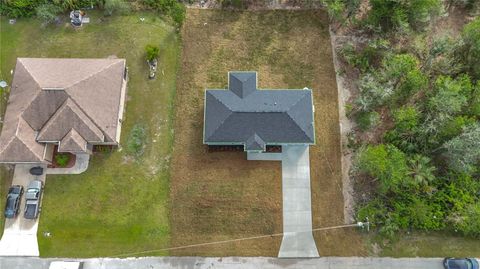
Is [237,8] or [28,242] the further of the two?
[237,8]

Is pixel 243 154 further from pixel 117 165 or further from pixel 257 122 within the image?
pixel 117 165

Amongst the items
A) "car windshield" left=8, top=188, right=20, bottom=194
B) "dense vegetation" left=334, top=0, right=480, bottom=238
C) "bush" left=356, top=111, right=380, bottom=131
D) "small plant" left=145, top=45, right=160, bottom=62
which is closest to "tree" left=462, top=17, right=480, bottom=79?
"dense vegetation" left=334, top=0, right=480, bottom=238

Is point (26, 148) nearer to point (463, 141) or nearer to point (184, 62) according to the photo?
point (184, 62)

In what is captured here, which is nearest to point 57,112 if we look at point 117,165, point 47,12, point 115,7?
point 117,165

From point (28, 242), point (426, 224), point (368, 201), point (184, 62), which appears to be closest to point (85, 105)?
point (184, 62)

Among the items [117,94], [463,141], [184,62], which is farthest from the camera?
[184,62]

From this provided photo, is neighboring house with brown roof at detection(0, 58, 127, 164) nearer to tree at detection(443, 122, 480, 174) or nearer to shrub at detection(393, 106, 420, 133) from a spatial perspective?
shrub at detection(393, 106, 420, 133)

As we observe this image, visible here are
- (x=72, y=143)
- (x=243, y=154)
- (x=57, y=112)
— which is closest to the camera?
(x=72, y=143)
